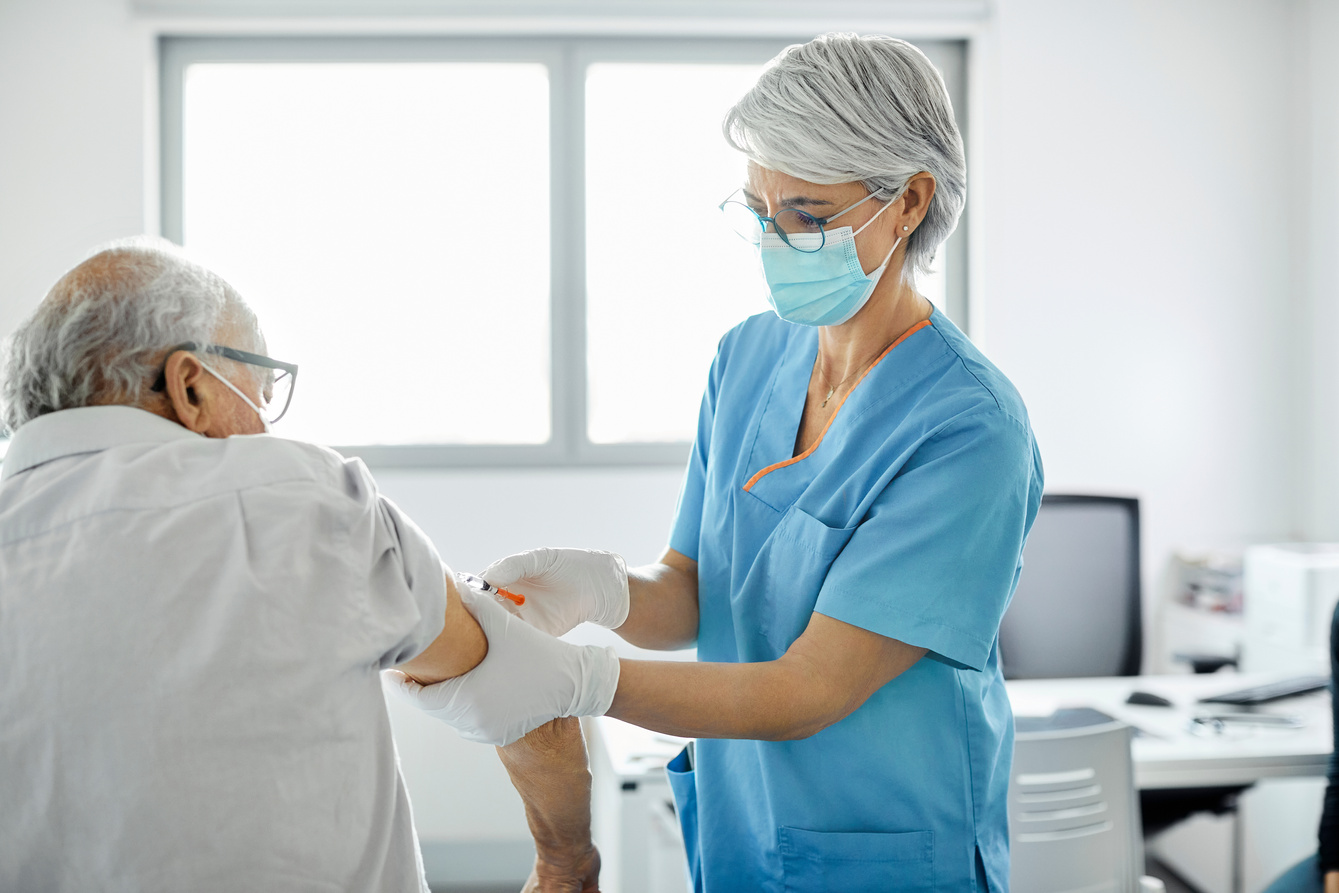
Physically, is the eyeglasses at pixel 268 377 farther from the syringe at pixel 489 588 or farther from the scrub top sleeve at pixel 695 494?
the scrub top sleeve at pixel 695 494

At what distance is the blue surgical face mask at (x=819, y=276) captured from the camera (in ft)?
3.64

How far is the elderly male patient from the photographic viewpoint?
27.0 inches

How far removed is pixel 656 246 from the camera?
3100 millimetres

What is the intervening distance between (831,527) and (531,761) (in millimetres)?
438

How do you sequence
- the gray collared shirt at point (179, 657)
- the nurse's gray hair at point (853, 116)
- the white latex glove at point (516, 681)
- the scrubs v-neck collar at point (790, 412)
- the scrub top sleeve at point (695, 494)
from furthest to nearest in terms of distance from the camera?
the scrub top sleeve at point (695, 494) → the scrubs v-neck collar at point (790, 412) → the nurse's gray hair at point (853, 116) → the white latex glove at point (516, 681) → the gray collared shirt at point (179, 657)

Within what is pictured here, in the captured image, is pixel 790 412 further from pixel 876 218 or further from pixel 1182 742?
pixel 1182 742

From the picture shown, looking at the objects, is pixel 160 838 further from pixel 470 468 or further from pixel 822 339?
pixel 470 468

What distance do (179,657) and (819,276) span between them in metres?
0.79

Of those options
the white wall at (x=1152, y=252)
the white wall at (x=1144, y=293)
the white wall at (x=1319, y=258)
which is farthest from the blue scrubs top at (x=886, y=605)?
the white wall at (x=1319, y=258)

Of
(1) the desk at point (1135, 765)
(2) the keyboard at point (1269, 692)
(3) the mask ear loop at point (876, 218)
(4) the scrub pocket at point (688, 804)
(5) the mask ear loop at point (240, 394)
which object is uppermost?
(3) the mask ear loop at point (876, 218)

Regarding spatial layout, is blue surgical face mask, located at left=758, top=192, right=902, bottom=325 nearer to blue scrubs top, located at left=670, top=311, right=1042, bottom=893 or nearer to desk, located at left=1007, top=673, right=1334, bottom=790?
blue scrubs top, located at left=670, top=311, right=1042, bottom=893

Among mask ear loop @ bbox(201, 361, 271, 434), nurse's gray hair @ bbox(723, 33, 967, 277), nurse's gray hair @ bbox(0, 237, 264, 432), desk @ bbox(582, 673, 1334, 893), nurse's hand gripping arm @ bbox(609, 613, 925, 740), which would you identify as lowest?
desk @ bbox(582, 673, 1334, 893)

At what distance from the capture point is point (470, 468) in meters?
3.06

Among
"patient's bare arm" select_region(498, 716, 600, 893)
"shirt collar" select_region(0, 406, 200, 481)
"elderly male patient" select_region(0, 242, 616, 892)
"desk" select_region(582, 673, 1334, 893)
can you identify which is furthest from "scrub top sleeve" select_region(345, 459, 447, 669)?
"desk" select_region(582, 673, 1334, 893)
